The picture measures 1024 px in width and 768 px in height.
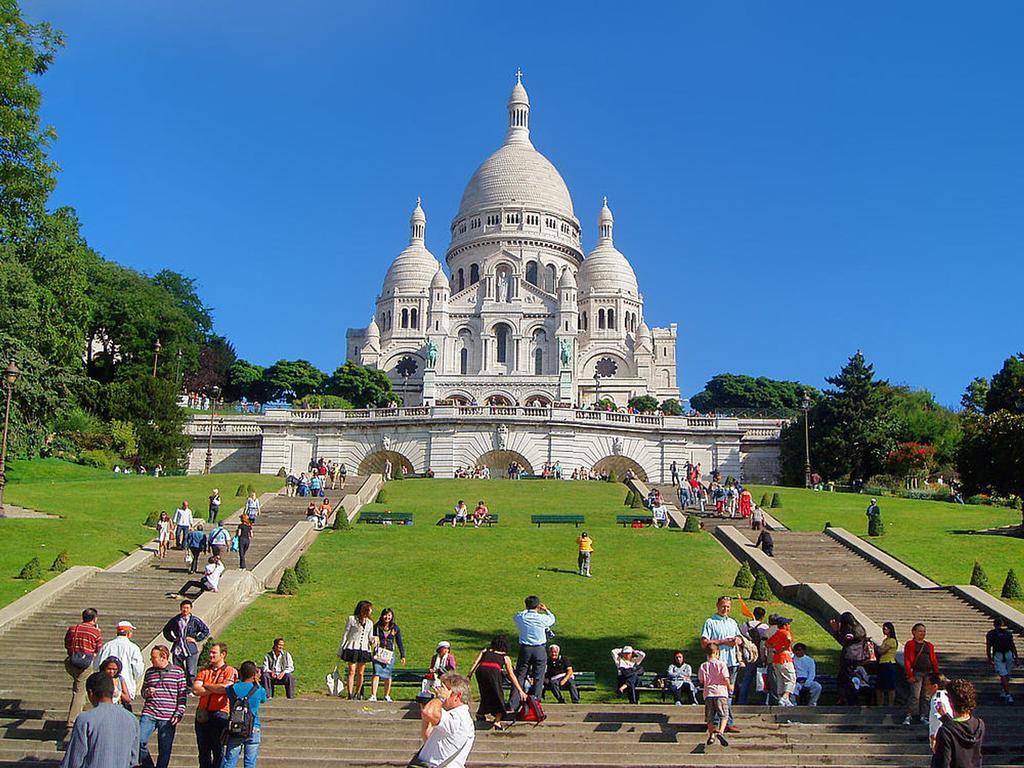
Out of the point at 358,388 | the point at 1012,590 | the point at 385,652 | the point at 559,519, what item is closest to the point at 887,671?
the point at 385,652

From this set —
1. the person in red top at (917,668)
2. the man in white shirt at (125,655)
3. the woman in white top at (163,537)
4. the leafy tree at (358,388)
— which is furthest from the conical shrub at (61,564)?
the leafy tree at (358,388)

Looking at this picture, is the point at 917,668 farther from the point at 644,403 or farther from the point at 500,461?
the point at 644,403

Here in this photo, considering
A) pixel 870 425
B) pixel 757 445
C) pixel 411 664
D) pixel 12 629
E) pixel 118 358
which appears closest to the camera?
pixel 411 664

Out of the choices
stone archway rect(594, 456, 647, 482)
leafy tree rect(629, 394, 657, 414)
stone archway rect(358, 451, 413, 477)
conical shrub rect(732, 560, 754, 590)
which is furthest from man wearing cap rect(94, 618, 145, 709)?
leafy tree rect(629, 394, 657, 414)

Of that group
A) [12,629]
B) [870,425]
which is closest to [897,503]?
[870,425]

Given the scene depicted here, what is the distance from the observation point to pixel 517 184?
111688 mm

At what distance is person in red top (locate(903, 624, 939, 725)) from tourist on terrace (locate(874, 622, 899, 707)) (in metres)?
0.48

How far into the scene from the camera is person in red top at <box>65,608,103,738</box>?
12734 millimetres

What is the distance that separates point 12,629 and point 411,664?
6.80 metres

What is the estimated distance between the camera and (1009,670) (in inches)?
571

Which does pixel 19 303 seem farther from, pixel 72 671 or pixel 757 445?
pixel 757 445

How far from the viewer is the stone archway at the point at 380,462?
169 ft

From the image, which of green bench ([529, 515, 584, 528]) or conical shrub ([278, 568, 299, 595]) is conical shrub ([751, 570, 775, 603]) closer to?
conical shrub ([278, 568, 299, 595])

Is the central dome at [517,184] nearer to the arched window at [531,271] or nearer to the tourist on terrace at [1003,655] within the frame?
the arched window at [531,271]
